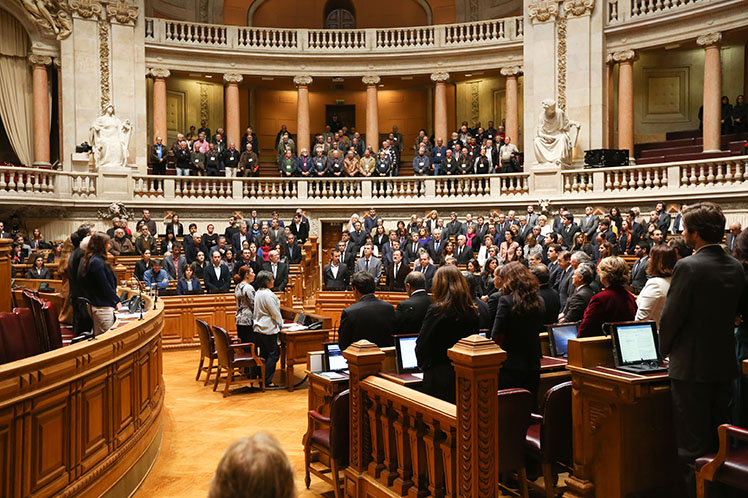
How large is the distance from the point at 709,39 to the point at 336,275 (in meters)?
10.8

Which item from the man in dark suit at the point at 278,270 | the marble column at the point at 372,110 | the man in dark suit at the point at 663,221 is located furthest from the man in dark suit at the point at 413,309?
the marble column at the point at 372,110

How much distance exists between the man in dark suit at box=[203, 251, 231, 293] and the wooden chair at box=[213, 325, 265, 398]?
3445 millimetres

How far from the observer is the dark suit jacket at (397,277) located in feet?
36.7

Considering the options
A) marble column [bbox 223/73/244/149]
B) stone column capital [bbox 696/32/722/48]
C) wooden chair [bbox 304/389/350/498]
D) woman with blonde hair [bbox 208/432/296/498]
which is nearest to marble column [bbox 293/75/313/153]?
marble column [bbox 223/73/244/149]

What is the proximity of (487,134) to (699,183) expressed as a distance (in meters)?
6.02

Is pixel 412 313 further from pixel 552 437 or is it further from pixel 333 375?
pixel 552 437

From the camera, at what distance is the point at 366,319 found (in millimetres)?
4945

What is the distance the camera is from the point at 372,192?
17.5m

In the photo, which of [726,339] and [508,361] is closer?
[726,339]

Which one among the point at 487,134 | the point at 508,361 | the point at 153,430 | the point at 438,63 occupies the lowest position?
the point at 153,430

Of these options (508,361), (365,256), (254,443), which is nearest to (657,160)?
(365,256)

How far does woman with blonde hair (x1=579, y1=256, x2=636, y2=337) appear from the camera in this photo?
4180 mm

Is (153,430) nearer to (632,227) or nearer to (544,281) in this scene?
(544,281)

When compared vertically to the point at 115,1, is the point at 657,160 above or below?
below
